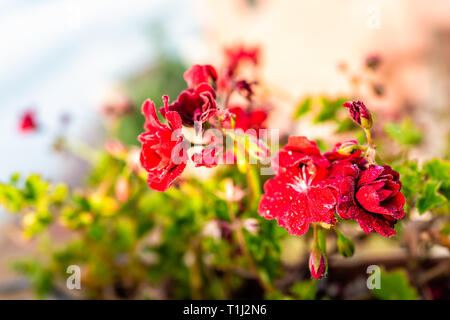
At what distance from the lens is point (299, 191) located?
305 millimetres

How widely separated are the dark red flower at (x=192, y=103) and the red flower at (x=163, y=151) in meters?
0.02

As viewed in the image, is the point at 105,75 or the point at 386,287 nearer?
the point at 386,287

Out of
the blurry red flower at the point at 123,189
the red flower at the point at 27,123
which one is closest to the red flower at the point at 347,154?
the blurry red flower at the point at 123,189

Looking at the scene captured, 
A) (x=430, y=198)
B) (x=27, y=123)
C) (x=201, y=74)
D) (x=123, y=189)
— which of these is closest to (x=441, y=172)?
(x=430, y=198)

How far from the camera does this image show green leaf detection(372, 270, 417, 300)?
45cm

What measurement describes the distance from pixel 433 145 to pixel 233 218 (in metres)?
0.70

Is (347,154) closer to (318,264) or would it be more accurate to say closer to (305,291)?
(318,264)

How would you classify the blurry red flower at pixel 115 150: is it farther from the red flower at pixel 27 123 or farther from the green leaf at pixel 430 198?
the green leaf at pixel 430 198

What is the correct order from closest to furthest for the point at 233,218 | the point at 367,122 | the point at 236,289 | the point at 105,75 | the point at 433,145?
the point at 367,122 → the point at 233,218 → the point at 236,289 → the point at 433,145 → the point at 105,75

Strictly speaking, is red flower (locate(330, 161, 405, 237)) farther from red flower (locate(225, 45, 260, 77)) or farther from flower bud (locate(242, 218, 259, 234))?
red flower (locate(225, 45, 260, 77))

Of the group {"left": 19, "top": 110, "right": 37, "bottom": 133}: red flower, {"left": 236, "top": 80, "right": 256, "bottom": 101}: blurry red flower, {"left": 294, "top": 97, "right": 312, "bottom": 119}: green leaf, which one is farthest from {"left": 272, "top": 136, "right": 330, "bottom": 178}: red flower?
{"left": 19, "top": 110, "right": 37, "bottom": 133}: red flower
